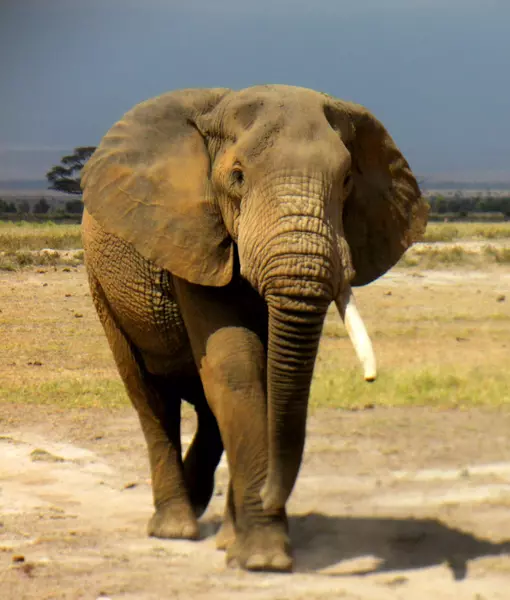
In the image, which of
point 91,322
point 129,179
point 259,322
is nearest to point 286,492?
point 259,322

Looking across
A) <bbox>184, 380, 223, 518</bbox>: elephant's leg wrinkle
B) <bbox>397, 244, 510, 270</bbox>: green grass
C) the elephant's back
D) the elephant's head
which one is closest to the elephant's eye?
the elephant's head

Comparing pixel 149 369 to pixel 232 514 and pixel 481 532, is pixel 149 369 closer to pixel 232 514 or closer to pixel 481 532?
pixel 232 514

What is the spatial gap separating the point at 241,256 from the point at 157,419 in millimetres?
1866

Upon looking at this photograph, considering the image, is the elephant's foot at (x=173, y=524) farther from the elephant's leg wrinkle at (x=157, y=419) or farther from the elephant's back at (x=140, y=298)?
the elephant's back at (x=140, y=298)

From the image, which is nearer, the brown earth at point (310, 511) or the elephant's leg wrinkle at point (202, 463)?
the brown earth at point (310, 511)

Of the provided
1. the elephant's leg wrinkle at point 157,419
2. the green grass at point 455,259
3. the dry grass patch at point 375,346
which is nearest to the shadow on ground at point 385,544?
the elephant's leg wrinkle at point 157,419

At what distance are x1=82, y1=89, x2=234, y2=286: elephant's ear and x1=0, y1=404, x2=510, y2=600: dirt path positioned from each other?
1400 mm

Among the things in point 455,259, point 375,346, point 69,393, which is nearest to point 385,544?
point 69,393

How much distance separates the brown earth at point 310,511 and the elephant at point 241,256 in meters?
0.33

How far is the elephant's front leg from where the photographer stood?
5.95 metres

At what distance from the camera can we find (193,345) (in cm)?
621

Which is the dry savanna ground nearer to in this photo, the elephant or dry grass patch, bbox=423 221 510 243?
the elephant

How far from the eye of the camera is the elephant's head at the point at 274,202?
17.6ft

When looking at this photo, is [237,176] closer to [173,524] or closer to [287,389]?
[287,389]
